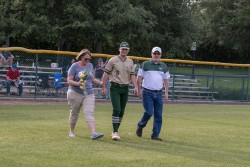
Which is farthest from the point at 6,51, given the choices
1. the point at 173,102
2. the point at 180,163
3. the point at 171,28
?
the point at 171,28

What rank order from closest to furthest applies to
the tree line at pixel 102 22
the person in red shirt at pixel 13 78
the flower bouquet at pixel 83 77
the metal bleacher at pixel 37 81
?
the flower bouquet at pixel 83 77, the person in red shirt at pixel 13 78, the metal bleacher at pixel 37 81, the tree line at pixel 102 22

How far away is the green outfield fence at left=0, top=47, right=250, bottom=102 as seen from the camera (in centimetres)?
2075

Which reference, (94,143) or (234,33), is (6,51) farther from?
(234,33)

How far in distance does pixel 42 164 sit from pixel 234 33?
4423 centimetres

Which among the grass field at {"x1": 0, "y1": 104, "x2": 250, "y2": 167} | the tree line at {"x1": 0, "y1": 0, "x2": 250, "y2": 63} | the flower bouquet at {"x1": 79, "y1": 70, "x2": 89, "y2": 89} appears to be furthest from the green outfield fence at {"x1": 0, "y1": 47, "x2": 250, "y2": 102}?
the flower bouquet at {"x1": 79, "y1": 70, "x2": 89, "y2": 89}

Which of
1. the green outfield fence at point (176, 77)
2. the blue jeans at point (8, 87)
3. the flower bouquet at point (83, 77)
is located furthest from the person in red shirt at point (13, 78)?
the flower bouquet at point (83, 77)

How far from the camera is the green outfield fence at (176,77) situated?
20.8 meters

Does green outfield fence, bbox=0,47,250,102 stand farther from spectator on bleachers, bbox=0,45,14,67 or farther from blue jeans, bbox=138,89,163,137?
blue jeans, bbox=138,89,163,137

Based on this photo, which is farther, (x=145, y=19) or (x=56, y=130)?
(x=145, y=19)

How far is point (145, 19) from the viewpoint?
28906mm

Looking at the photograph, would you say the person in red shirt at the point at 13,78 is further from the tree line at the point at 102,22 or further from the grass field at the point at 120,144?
the tree line at the point at 102,22

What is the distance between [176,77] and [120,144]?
14890 mm

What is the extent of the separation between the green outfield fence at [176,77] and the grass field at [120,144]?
17.7ft

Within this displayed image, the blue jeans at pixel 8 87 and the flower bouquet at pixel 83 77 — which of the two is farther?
the blue jeans at pixel 8 87
